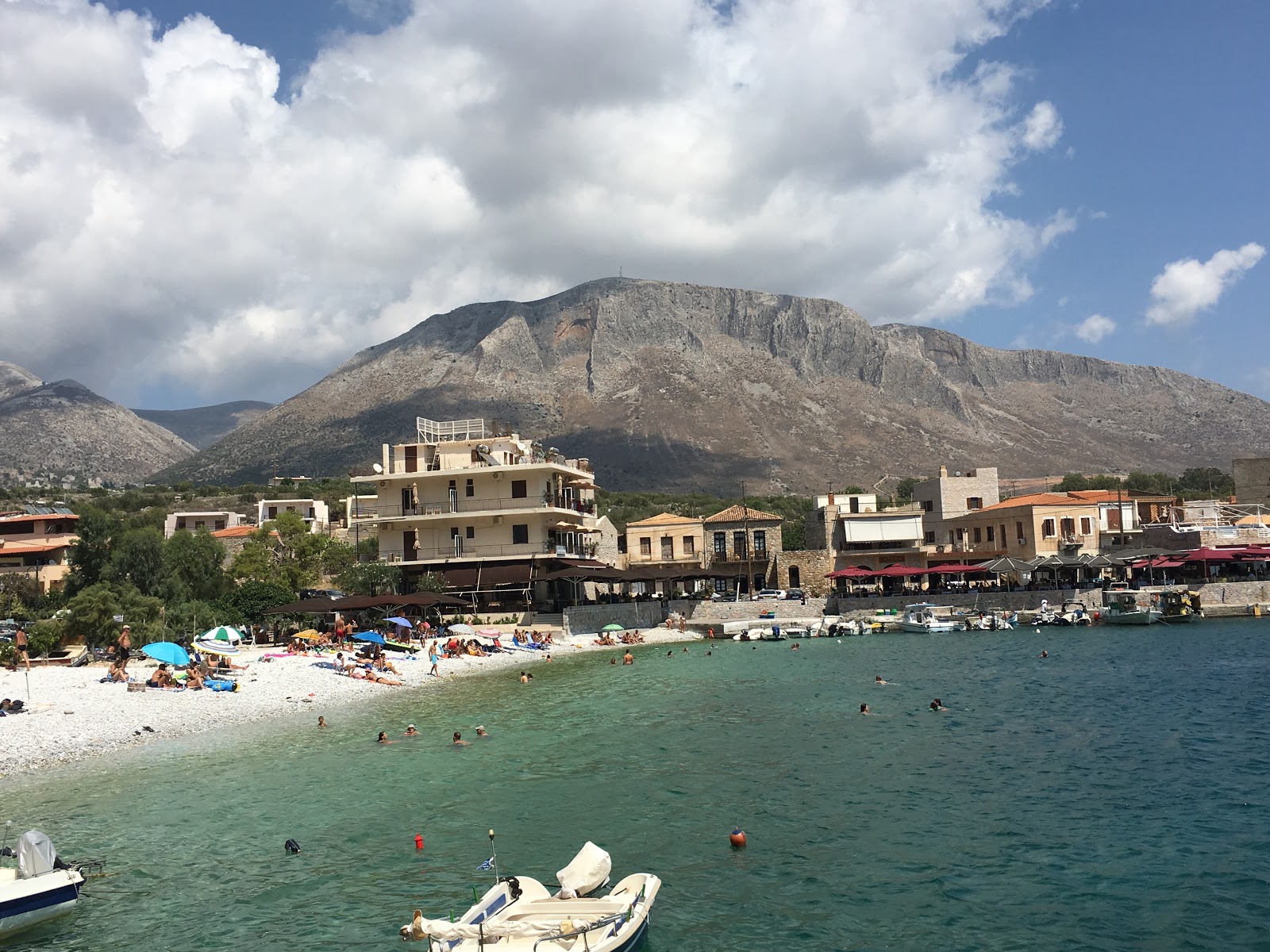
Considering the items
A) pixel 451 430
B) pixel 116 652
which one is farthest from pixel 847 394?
pixel 116 652

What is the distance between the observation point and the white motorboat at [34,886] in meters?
12.1

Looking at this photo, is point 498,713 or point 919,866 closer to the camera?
point 919,866

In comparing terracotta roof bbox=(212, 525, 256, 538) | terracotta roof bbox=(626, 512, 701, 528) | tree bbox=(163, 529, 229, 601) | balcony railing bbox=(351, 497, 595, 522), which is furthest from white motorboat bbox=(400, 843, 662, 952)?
terracotta roof bbox=(212, 525, 256, 538)

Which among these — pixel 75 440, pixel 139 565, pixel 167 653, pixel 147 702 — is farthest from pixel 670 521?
pixel 75 440

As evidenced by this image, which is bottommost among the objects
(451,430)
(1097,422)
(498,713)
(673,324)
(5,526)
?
(498,713)

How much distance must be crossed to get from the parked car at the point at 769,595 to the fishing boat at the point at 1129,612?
19391 mm

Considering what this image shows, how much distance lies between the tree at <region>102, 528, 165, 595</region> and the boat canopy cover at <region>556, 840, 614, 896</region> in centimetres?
4125

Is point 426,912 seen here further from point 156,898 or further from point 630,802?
point 630,802

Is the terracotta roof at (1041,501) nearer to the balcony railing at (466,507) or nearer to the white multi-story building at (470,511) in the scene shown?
the white multi-story building at (470,511)

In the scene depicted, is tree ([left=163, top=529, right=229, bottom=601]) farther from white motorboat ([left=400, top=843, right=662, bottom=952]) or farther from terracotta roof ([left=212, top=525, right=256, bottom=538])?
white motorboat ([left=400, top=843, right=662, bottom=952])

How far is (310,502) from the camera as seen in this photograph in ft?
309

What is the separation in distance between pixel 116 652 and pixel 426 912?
27.4 meters

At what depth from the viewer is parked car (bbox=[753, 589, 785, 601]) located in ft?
208

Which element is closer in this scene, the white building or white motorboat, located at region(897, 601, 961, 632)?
white motorboat, located at region(897, 601, 961, 632)
